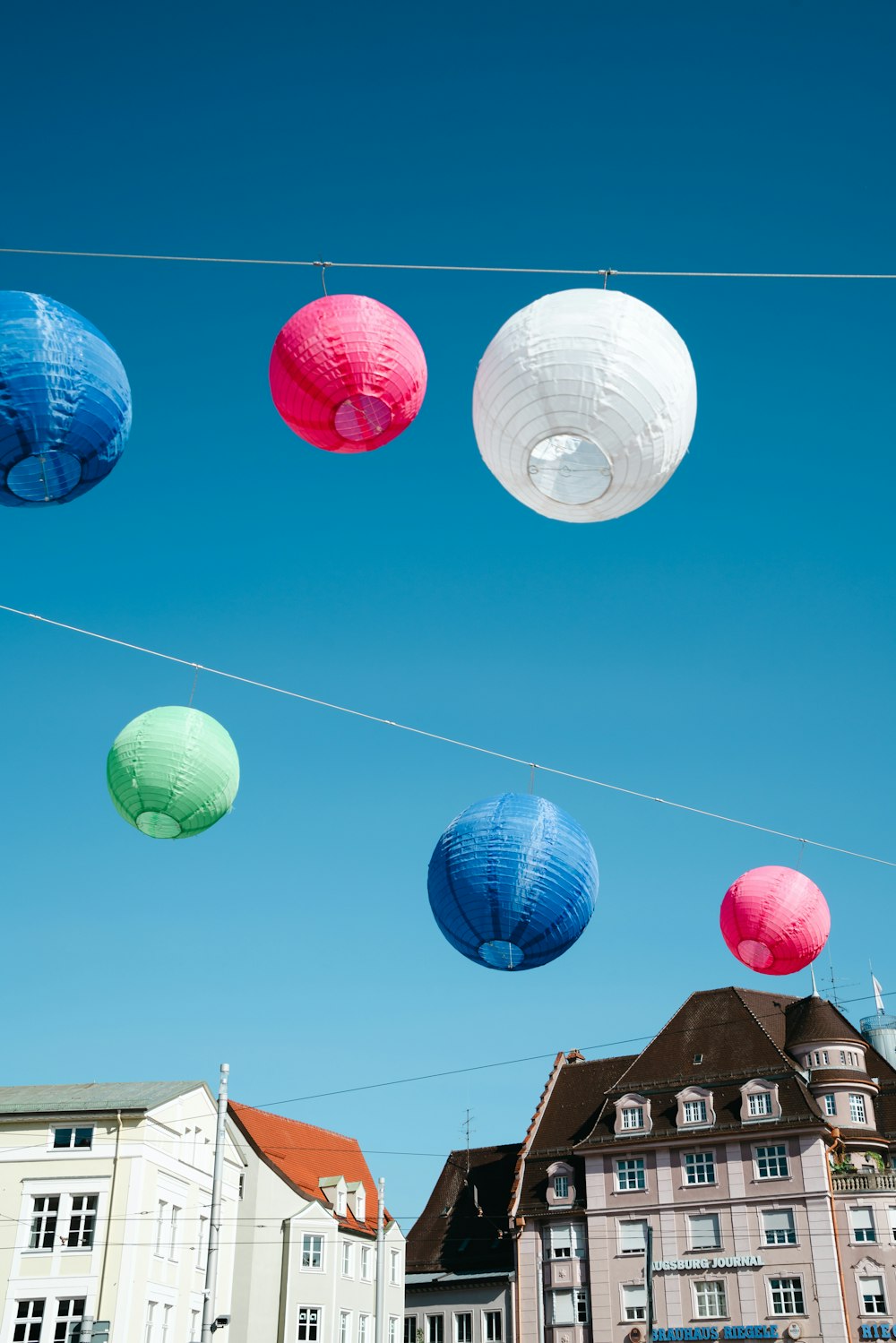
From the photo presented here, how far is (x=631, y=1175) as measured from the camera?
154 ft

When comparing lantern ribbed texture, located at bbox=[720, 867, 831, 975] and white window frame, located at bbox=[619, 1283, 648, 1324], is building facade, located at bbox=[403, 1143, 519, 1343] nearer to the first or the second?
white window frame, located at bbox=[619, 1283, 648, 1324]

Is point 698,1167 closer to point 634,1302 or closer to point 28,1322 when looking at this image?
point 634,1302

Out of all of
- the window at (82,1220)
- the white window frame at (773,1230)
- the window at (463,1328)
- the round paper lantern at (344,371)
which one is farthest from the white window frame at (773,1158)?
the round paper lantern at (344,371)

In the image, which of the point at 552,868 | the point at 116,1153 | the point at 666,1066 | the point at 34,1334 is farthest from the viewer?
the point at 666,1066

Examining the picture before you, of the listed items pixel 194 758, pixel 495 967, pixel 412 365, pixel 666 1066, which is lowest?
pixel 495 967

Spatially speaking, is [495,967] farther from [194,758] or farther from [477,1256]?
[477,1256]

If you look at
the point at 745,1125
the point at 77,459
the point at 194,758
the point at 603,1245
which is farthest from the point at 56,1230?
the point at 77,459

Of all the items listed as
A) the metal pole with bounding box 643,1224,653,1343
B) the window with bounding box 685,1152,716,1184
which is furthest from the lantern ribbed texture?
the metal pole with bounding box 643,1224,653,1343

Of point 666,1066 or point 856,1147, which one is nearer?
point 856,1147

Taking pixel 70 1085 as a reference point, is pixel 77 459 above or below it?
below

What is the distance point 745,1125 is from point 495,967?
38.0 meters

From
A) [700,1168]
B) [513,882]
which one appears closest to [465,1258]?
[700,1168]

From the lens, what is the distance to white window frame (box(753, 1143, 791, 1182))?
43844 millimetres

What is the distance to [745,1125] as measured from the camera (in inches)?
1762
